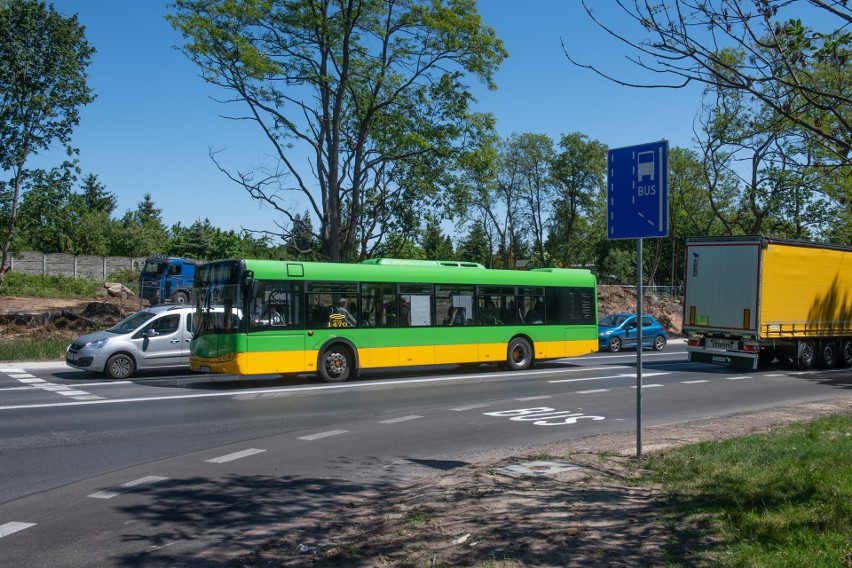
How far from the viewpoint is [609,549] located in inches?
186

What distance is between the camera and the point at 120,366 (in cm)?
1786

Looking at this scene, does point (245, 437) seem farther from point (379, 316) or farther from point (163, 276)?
point (163, 276)

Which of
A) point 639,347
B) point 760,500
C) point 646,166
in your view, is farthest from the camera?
point 646,166

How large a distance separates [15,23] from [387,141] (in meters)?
14.4

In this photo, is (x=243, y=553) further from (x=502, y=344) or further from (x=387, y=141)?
A: (x=387, y=141)

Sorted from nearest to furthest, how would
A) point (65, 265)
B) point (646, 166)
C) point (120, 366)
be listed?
1. point (646, 166)
2. point (120, 366)
3. point (65, 265)

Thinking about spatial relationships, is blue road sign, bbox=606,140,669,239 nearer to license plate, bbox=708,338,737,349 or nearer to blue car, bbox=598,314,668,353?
license plate, bbox=708,338,737,349

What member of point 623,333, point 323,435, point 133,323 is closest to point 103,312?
point 133,323

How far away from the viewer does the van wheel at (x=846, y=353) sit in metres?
23.3

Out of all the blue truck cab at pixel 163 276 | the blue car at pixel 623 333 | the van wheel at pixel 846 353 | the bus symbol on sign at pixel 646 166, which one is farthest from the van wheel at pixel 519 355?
the blue truck cab at pixel 163 276

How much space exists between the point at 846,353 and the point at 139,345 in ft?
71.1

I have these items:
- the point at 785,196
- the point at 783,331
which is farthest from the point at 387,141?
the point at 785,196

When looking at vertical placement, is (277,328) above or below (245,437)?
above

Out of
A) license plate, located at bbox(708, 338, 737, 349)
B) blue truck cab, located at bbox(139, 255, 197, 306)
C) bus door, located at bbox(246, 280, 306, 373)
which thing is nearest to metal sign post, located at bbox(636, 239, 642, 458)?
bus door, located at bbox(246, 280, 306, 373)
